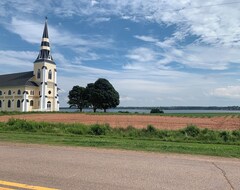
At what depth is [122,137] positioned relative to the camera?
1884 cm

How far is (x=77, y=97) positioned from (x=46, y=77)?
16.3 m

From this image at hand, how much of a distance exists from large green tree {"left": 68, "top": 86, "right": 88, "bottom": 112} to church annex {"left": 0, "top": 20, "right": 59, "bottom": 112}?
9.86 metres

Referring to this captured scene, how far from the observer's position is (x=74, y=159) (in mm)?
9383

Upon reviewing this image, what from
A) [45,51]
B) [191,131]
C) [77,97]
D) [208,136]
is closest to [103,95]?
[77,97]

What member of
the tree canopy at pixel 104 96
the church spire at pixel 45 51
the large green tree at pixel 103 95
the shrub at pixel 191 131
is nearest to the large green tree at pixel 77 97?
the large green tree at pixel 103 95

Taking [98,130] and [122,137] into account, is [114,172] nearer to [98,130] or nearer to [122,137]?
[122,137]

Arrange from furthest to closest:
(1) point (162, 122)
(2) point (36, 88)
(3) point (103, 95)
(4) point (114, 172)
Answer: (2) point (36, 88) → (3) point (103, 95) → (1) point (162, 122) → (4) point (114, 172)

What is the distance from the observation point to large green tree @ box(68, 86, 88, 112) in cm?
10946

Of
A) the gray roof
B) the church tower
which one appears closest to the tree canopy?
the church tower

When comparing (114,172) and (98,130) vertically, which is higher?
(98,130)

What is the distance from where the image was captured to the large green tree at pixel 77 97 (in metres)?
109

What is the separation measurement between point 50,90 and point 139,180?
317 ft

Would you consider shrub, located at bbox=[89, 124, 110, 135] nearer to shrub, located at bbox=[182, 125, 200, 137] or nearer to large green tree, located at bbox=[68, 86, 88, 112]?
shrub, located at bbox=[182, 125, 200, 137]

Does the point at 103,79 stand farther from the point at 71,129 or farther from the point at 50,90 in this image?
the point at 71,129
